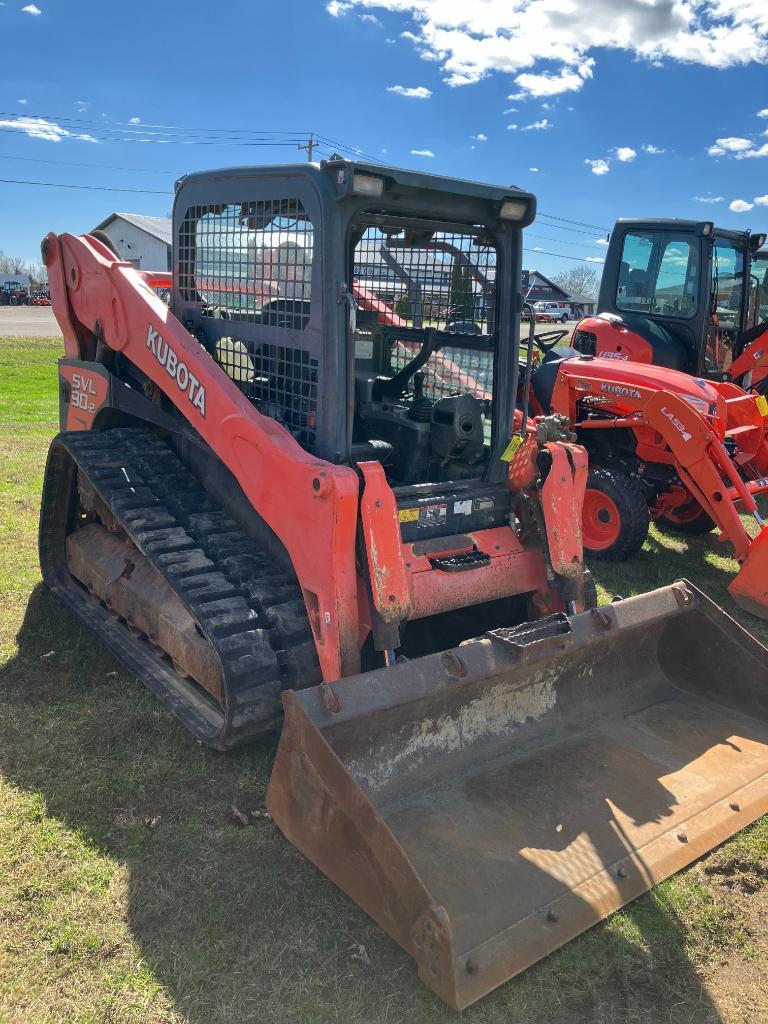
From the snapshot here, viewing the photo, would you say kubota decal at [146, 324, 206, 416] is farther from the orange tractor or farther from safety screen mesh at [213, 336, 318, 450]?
the orange tractor

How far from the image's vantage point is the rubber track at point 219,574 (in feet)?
10.7

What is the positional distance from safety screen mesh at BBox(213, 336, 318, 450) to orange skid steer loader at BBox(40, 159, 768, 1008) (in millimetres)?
16

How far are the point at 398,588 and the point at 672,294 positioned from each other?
5.71 metres

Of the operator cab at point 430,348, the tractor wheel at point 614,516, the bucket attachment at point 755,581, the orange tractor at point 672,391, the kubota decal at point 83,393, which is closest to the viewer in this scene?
the operator cab at point 430,348

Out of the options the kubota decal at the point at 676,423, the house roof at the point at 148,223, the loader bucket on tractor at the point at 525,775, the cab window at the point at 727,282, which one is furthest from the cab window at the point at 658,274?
the house roof at the point at 148,223

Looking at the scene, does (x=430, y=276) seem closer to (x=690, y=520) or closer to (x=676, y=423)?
(x=676, y=423)

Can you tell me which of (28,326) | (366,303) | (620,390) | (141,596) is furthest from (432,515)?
(28,326)

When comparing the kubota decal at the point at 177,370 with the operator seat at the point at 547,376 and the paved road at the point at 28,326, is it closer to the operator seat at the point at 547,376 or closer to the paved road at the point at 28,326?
the operator seat at the point at 547,376

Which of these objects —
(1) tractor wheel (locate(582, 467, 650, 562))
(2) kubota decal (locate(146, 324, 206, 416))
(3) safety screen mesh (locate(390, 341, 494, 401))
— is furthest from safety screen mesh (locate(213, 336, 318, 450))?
(1) tractor wheel (locate(582, 467, 650, 562))

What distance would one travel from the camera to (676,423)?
19.7 feet

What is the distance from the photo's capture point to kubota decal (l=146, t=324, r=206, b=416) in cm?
373

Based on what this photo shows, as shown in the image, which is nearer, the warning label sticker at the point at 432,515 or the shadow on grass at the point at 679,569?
the warning label sticker at the point at 432,515

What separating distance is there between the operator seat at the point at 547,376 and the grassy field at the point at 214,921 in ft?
16.5

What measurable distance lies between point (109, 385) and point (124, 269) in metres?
0.63
